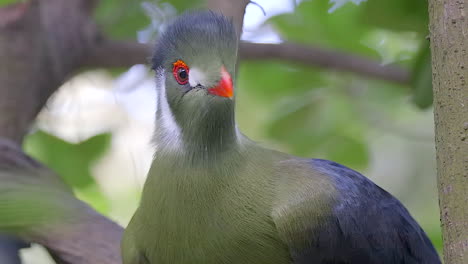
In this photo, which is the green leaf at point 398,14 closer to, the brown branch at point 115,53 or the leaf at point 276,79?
the leaf at point 276,79

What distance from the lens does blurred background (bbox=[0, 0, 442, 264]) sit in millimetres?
3225

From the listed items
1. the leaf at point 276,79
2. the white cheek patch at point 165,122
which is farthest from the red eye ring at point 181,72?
the leaf at point 276,79

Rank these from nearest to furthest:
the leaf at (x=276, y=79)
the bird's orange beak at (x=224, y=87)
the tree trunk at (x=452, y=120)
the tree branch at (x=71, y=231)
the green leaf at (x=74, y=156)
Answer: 1. the tree trunk at (x=452, y=120)
2. the bird's orange beak at (x=224, y=87)
3. the tree branch at (x=71, y=231)
4. the green leaf at (x=74, y=156)
5. the leaf at (x=276, y=79)

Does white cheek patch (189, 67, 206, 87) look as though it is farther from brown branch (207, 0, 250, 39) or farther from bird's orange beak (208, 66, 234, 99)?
brown branch (207, 0, 250, 39)

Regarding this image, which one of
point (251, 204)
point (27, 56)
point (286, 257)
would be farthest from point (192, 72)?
point (27, 56)

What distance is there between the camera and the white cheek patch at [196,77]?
1896mm

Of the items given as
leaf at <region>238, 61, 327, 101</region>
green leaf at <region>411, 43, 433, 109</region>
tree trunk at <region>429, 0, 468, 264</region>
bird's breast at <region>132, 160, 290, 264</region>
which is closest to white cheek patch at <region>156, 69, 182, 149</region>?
bird's breast at <region>132, 160, 290, 264</region>

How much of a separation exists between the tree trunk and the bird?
521mm

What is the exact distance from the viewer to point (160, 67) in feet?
7.08

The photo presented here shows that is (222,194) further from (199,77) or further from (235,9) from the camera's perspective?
(235,9)

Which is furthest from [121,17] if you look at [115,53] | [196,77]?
[196,77]

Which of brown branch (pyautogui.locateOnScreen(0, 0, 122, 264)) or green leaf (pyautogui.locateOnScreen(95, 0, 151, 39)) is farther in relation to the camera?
green leaf (pyautogui.locateOnScreen(95, 0, 151, 39))

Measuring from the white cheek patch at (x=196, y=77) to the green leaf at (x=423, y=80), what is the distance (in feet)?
3.18

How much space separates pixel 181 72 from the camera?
6.54 ft
